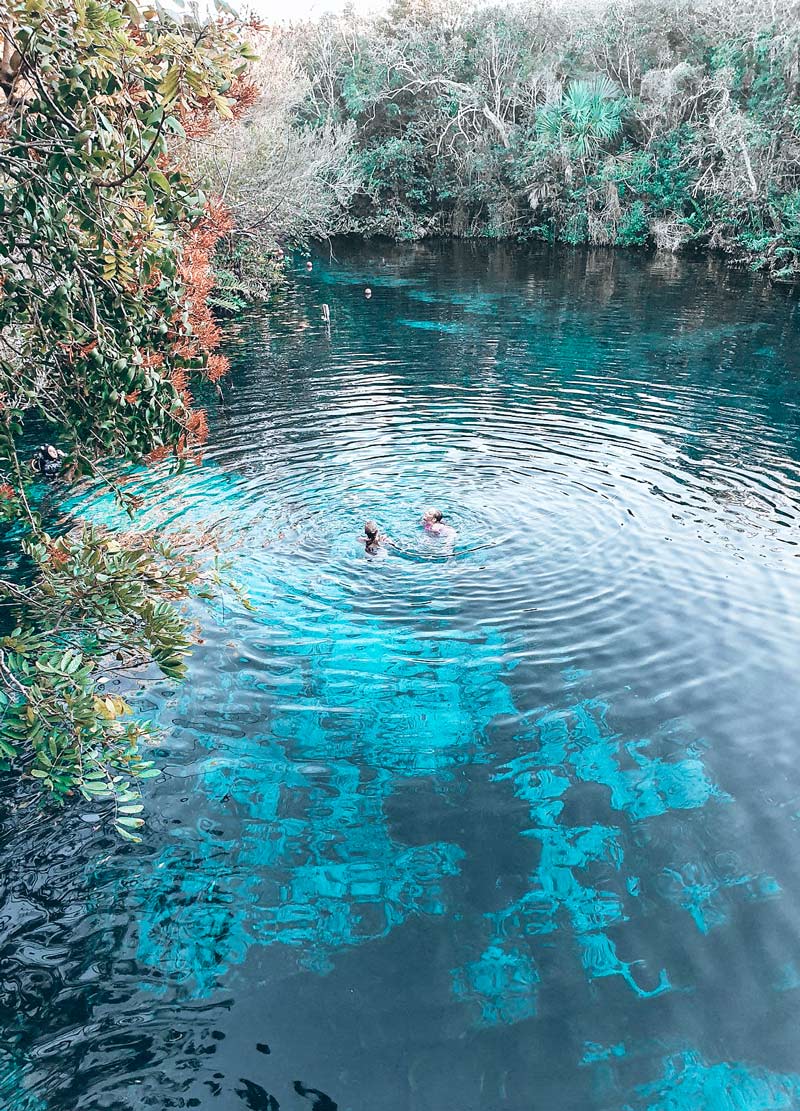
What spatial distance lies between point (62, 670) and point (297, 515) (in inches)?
404

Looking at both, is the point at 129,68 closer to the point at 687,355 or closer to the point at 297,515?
the point at 297,515

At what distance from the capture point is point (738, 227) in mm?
45875

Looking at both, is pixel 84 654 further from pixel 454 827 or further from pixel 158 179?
pixel 454 827

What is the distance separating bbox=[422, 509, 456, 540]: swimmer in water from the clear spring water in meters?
0.30

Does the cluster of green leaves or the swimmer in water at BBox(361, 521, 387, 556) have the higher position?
the cluster of green leaves

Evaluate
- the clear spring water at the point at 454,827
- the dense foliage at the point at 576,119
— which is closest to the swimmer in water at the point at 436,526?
the clear spring water at the point at 454,827

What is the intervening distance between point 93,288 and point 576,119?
169 feet

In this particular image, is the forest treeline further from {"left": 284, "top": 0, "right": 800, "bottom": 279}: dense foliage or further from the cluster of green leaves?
the cluster of green leaves

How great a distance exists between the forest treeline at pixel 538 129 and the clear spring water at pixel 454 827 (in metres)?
26.2

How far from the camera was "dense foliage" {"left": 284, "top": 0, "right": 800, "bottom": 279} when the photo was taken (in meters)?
42.3

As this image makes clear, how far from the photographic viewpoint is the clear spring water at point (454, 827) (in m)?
6.41

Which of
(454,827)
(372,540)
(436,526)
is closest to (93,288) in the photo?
(454,827)

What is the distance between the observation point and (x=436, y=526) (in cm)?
1482

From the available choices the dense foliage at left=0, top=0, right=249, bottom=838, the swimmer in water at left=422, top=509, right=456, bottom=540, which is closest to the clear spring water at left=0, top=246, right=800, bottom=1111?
the swimmer in water at left=422, top=509, right=456, bottom=540
